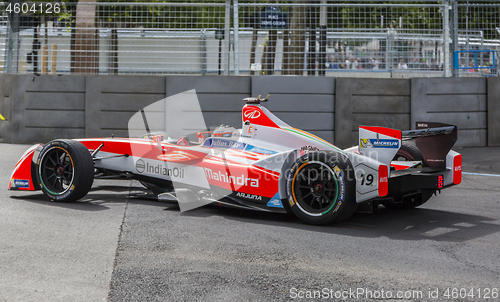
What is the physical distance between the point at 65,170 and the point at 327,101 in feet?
20.2

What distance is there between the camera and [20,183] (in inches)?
227

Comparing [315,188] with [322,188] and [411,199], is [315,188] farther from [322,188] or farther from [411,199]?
[411,199]

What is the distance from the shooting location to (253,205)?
4.96 metres

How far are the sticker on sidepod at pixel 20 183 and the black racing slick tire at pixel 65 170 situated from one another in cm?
17

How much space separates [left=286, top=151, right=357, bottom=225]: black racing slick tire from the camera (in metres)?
4.39

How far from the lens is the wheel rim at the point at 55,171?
5664 mm

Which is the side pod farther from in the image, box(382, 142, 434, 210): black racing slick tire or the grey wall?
the grey wall

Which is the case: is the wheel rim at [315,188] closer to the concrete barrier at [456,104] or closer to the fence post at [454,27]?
the concrete barrier at [456,104]

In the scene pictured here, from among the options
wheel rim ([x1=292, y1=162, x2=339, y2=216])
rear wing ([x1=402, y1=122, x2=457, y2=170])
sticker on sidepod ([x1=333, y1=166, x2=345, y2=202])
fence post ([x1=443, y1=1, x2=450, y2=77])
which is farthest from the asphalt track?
fence post ([x1=443, y1=1, x2=450, y2=77])

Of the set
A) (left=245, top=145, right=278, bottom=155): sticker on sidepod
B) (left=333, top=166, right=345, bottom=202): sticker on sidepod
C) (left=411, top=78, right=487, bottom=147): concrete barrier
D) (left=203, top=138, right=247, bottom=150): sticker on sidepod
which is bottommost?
(left=333, top=166, right=345, bottom=202): sticker on sidepod

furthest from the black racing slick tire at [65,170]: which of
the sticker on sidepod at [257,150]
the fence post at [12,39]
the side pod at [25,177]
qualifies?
the fence post at [12,39]

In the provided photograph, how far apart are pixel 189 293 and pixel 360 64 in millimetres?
8646

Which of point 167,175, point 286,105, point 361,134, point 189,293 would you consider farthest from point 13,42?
point 189,293

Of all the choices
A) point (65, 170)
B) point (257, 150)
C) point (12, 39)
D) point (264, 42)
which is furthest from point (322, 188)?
point (12, 39)
